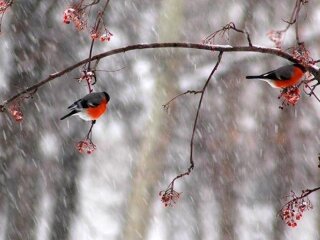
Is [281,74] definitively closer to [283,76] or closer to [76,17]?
[283,76]

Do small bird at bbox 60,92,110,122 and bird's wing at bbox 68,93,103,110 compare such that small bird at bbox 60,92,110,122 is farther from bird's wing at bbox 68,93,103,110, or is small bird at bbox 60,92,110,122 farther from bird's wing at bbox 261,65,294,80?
bird's wing at bbox 261,65,294,80

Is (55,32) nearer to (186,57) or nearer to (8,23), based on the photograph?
(8,23)

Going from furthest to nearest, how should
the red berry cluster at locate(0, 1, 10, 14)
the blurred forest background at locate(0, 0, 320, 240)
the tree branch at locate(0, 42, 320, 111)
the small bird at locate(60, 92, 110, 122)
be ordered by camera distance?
the blurred forest background at locate(0, 0, 320, 240) → the small bird at locate(60, 92, 110, 122) → the red berry cluster at locate(0, 1, 10, 14) → the tree branch at locate(0, 42, 320, 111)

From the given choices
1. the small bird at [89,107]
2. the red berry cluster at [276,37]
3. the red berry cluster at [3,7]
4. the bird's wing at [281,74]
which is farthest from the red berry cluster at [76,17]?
the bird's wing at [281,74]

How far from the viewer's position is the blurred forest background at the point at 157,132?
6.74 meters

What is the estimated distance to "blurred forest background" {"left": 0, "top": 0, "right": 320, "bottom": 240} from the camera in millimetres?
6738

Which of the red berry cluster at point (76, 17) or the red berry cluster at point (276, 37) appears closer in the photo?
the red berry cluster at point (276, 37)

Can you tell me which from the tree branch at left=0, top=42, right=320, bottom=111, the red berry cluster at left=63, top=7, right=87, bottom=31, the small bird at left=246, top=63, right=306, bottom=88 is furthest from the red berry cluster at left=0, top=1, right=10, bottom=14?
the small bird at left=246, top=63, right=306, bottom=88

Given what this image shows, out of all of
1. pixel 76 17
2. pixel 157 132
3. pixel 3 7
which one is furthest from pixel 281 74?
pixel 157 132

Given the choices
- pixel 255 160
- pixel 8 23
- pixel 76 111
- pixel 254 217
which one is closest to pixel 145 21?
pixel 8 23

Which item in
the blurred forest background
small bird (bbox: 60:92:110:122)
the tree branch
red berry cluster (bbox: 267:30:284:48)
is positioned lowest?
red berry cluster (bbox: 267:30:284:48)

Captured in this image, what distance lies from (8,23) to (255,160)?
3.21m

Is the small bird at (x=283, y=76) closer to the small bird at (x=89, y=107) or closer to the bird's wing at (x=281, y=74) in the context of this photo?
the bird's wing at (x=281, y=74)

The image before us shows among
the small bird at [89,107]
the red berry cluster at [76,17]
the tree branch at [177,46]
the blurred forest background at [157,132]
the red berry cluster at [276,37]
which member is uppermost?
the blurred forest background at [157,132]
